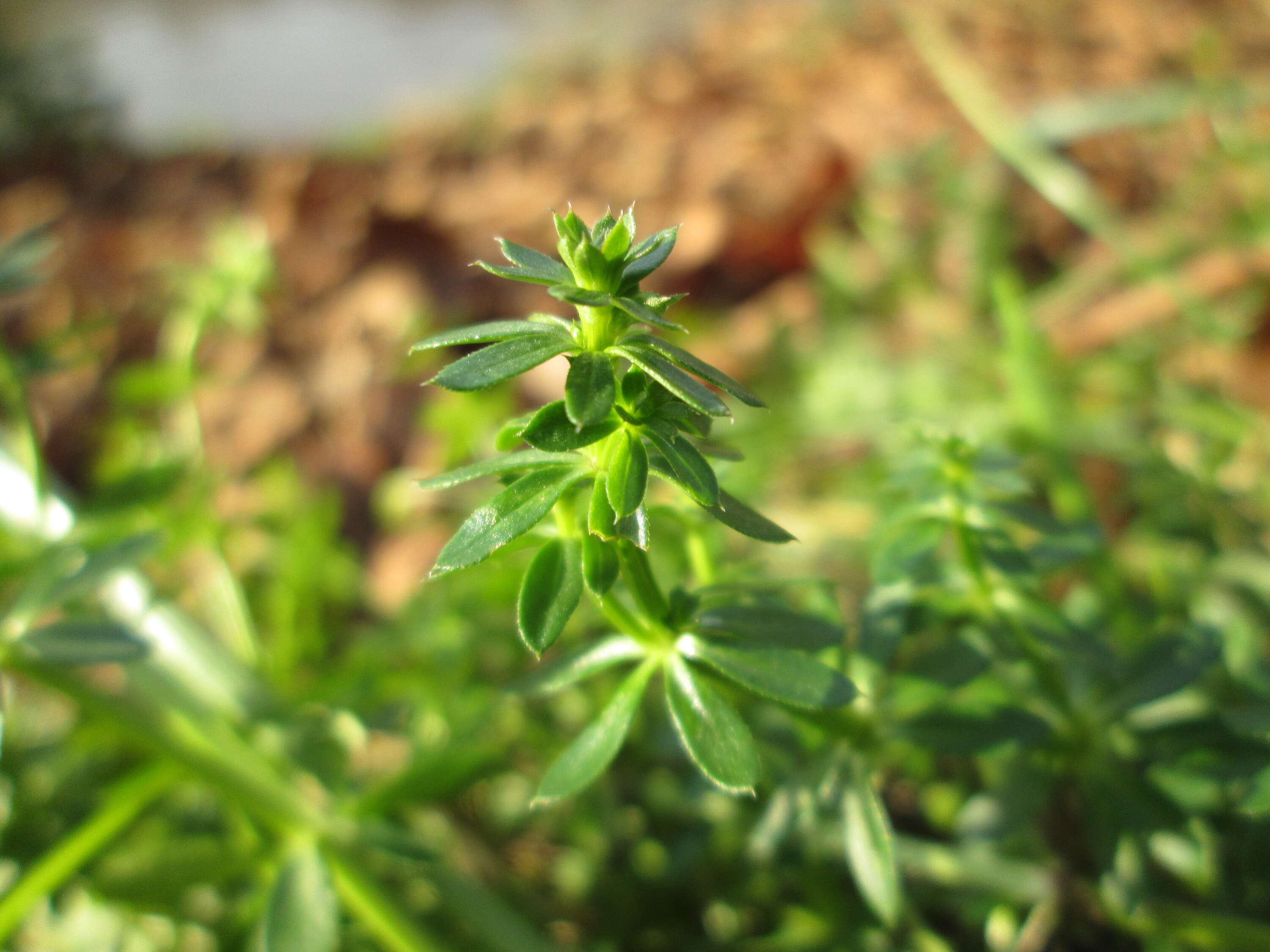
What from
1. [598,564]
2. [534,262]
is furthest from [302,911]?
[534,262]

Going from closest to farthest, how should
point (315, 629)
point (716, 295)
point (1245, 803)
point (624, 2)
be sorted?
point (1245, 803) → point (315, 629) → point (716, 295) → point (624, 2)

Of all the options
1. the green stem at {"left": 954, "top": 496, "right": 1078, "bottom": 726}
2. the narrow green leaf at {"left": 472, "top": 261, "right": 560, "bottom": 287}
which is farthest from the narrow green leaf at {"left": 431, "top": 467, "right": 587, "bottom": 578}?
the green stem at {"left": 954, "top": 496, "right": 1078, "bottom": 726}

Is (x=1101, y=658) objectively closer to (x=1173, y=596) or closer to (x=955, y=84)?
(x=1173, y=596)

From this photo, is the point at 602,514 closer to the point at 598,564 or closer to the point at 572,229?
the point at 598,564

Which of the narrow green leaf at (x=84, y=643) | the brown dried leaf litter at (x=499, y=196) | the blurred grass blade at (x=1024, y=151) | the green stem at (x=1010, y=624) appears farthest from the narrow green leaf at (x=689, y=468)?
the brown dried leaf litter at (x=499, y=196)

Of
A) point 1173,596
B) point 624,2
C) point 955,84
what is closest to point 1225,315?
point 955,84

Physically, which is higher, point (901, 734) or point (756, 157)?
point (901, 734)

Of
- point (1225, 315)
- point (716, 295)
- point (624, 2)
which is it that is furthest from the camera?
point (624, 2)
